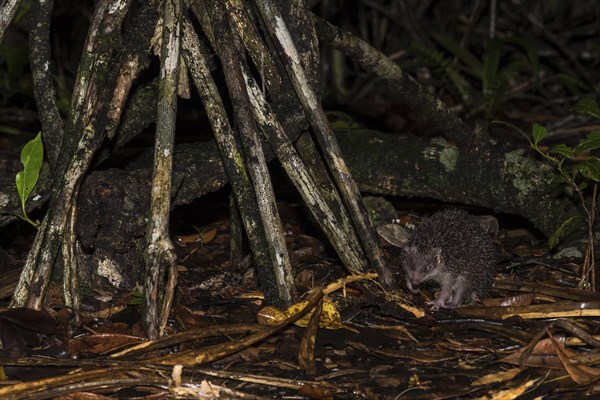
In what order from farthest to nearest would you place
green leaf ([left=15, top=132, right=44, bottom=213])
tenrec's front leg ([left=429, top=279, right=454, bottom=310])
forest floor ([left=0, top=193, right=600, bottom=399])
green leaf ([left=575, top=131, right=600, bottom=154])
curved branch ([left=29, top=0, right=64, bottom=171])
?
tenrec's front leg ([left=429, top=279, right=454, bottom=310])
curved branch ([left=29, top=0, right=64, bottom=171])
green leaf ([left=575, top=131, right=600, bottom=154])
green leaf ([left=15, top=132, right=44, bottom=213])
forest floor ([left=0, top=193, right=600, bottom=399])

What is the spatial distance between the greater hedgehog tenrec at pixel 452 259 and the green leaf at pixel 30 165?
241cm

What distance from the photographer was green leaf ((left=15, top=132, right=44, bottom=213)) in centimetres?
554

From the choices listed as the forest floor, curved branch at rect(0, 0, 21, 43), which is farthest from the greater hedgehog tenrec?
curved branch at rect(0, 0, 21, 43)

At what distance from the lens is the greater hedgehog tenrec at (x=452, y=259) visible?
6086 millimetres

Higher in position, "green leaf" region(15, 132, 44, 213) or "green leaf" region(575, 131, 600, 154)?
"green leaf" region(15, 132, 44, 213)

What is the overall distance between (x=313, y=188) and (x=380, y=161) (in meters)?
1.84

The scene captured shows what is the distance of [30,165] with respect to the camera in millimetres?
5562

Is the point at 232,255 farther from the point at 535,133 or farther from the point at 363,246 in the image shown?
the point at 535,133

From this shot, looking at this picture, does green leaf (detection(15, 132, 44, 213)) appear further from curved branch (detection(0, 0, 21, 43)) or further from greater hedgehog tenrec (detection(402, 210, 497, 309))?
greater hedgehog tenrec (detection(402, 210, 497, 309))

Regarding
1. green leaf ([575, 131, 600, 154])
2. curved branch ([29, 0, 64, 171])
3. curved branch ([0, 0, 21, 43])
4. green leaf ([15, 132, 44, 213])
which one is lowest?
green leaf ([575, 131, 600, 154])

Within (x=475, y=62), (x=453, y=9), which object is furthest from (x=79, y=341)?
(x=453, y=9)

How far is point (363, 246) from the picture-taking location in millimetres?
5941

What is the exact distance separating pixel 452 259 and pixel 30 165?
8.87 ft

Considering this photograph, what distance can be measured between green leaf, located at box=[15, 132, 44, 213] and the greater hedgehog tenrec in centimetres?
241
